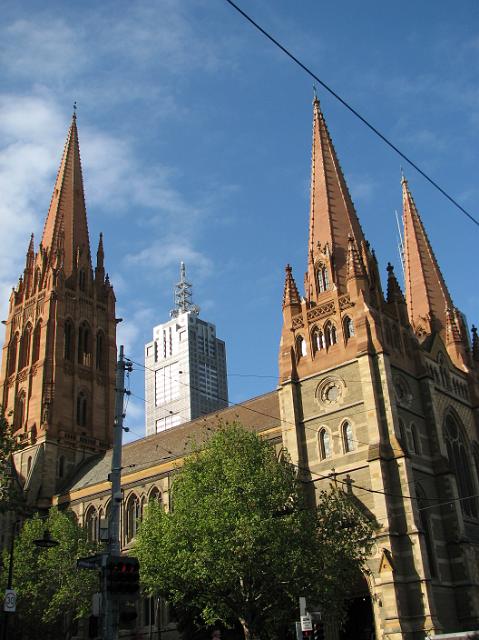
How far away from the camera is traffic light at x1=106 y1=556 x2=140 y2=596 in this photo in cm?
1784

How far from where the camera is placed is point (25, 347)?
217 feet

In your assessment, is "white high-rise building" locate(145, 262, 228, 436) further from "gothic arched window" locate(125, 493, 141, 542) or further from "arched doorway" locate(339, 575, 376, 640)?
"arched doorway" locate(339, 575, 376, 640)

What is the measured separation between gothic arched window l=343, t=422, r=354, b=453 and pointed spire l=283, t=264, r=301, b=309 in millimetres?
9183

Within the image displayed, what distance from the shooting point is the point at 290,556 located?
99.7ft

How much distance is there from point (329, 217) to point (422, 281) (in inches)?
479

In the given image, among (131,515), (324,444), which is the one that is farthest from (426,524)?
(131,515)

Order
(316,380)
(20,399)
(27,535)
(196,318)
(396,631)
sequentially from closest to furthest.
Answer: (396,631) < (316,380) < (27,535) < (20,399) < (196,318)

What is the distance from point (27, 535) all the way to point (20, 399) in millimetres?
21634

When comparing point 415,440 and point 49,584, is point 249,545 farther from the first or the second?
point 49,584

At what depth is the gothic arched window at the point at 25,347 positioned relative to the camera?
65675 mm

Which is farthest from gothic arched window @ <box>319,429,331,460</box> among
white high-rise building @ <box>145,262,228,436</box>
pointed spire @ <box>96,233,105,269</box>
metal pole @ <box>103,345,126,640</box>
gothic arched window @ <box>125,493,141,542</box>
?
white high-rise building @ <box>145,262,228,436</box>

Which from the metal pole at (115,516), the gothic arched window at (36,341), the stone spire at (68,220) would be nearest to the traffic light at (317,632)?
the metal pole at (115,516)

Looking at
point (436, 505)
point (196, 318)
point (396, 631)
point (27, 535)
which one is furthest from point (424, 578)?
point (196, 318)

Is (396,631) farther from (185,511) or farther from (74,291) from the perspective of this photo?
(74,291)
